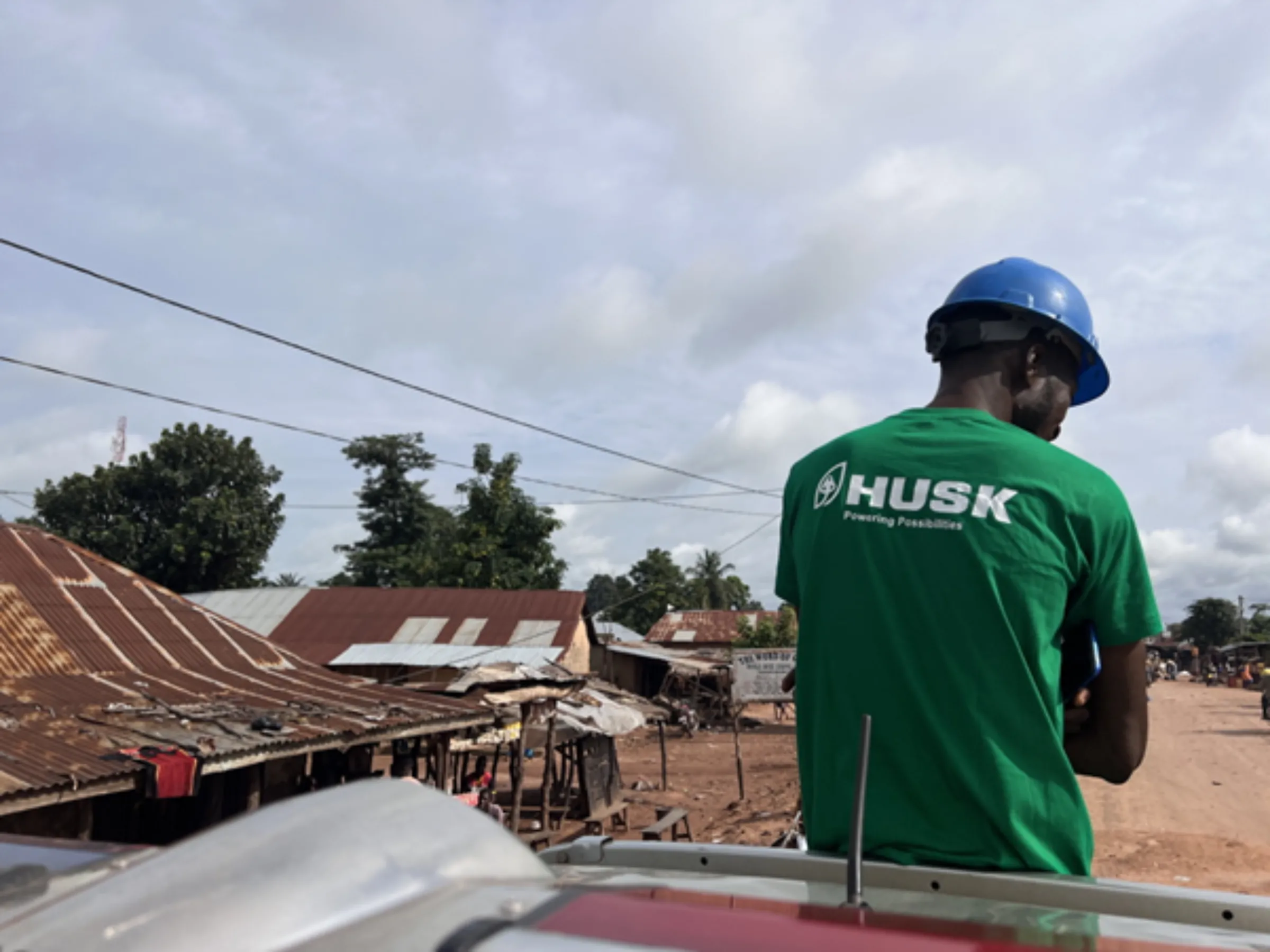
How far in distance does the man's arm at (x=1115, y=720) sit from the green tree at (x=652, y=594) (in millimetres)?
49035

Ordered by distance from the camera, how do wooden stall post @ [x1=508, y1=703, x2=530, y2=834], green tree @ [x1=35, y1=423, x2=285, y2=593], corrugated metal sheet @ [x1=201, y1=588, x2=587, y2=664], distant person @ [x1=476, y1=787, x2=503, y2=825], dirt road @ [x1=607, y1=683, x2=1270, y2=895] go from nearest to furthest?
distant person @ [x1=476, y1=787, x2=503, y2=825] < dirt road @ [x1=607, y1=683, x2=1270, y2=895] < wooden stall post @ [x1=508, y1=703, x2=530, y2=834] < corrugated metal sheet @ [x1=201, y1=588, x2=587, y2=664] < green tree @ [x1=35, y1=423, x2=285, y2=593]

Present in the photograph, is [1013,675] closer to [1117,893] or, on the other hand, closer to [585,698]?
[1117,893]

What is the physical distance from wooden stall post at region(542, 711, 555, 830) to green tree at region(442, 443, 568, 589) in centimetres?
1807

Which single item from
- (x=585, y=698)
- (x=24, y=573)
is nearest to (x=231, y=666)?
(x=24, y=573)

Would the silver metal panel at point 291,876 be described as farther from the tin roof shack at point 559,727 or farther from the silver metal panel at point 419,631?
the silver metal panel at point 419,631

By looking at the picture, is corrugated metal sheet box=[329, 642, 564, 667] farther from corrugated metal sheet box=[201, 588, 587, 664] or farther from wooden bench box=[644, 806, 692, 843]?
wooden bench box=[644, 806, 692, 843]

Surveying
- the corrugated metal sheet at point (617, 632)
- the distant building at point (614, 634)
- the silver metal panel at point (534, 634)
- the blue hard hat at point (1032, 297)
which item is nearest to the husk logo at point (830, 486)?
the blue hard hat at point (1032, 297)

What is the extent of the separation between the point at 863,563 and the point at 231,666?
10.3 metres

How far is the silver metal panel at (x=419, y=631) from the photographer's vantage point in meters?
26.6

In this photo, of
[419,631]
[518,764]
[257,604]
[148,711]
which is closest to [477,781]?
[518,764]

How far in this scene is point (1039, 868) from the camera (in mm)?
1496

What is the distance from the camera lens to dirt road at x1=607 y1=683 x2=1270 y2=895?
11648 millimetres

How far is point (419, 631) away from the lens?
27.2 metres

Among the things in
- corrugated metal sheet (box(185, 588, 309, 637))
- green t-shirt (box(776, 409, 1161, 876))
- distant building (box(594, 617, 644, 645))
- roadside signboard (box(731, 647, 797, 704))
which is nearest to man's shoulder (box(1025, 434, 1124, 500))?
green t-shirt (box(776, 409, 1161, 876))
